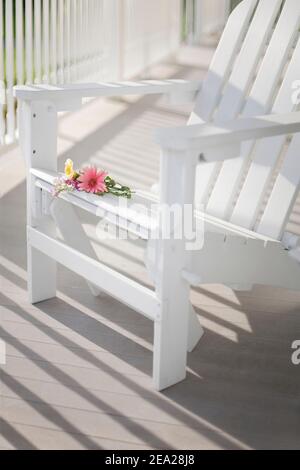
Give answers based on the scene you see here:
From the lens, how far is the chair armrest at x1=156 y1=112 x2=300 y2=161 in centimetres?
179

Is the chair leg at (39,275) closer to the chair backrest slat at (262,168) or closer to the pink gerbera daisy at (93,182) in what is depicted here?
the pink gerbera daisy at (93,182)

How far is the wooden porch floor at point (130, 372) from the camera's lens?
1.84m

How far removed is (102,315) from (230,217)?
52 cm

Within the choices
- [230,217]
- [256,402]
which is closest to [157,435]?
[256,402]

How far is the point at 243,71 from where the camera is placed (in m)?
2.58

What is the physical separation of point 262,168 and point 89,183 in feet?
1.80

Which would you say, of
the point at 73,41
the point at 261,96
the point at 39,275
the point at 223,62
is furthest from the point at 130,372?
the point at 73,41

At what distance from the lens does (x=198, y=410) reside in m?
1.95

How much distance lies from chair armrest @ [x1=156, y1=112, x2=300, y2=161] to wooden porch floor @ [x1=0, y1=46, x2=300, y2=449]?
0.64 meters

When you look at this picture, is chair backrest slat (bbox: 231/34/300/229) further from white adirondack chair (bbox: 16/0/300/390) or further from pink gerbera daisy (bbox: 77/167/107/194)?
pink gerbera daisy (bbox: 77/167/107/194)

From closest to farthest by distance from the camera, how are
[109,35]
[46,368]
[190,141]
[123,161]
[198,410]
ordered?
[190,141], [198,410], [46,368], [123,161], [109,35]

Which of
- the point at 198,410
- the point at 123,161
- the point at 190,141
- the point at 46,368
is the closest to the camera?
the point at 190,141

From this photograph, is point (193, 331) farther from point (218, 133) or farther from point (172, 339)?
point (218, 133)

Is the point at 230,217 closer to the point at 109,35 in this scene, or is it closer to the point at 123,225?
the point at 123,225
